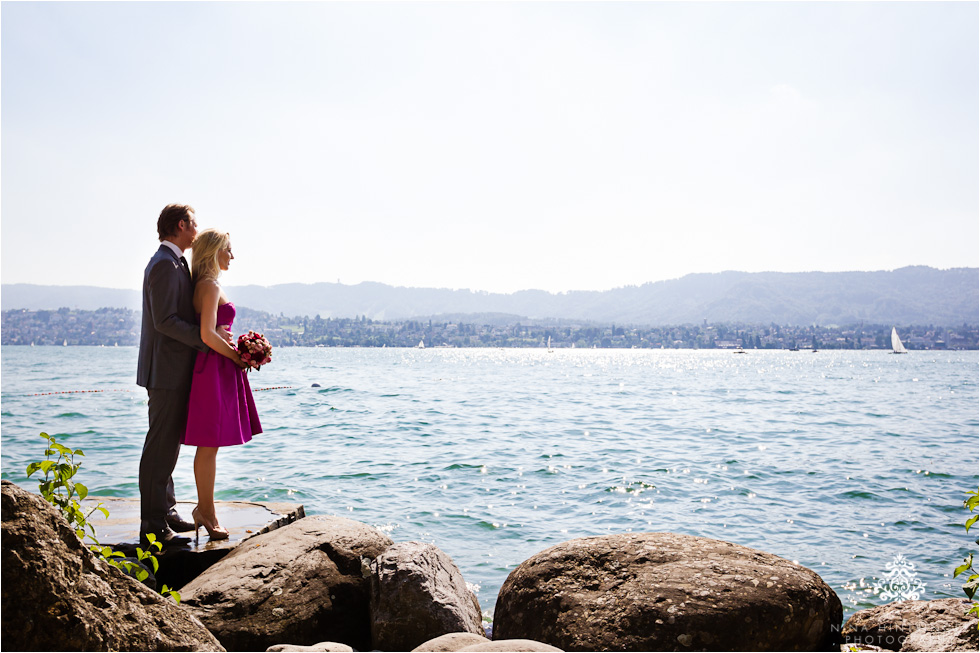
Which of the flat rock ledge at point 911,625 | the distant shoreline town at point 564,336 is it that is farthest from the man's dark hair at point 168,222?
the distant shoreline town at point 564,336

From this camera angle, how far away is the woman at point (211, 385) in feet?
18.3

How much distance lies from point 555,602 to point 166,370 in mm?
3669

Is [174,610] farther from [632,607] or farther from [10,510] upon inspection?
[632,607]

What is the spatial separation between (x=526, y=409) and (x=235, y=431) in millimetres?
22679

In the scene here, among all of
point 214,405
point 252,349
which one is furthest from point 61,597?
point 252,349

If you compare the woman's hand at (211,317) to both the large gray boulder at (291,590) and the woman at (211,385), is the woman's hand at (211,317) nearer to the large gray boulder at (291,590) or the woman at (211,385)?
the woman at (211,385)

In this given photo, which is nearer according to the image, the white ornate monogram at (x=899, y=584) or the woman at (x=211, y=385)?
the woman at (x=211, y=385)

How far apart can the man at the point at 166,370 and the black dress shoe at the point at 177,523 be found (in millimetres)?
188

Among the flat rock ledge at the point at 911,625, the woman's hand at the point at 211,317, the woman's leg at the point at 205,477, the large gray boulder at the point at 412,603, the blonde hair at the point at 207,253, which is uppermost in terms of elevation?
the blonde hair at the point at 207,253

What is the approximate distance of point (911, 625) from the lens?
575cm

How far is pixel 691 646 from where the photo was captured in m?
4.45

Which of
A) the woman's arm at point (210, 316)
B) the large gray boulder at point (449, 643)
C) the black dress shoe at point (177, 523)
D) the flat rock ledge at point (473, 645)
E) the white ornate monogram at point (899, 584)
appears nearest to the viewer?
the flat rock ledge at point (473, 645)

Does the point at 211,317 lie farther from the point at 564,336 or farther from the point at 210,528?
the point at 564,336

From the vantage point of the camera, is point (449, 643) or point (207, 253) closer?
point (449, 643)
